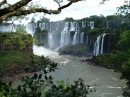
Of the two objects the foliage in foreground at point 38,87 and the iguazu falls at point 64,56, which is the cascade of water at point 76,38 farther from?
the foliage in foreground at point 38,87

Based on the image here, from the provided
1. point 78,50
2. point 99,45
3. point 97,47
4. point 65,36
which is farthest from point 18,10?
point 65,36

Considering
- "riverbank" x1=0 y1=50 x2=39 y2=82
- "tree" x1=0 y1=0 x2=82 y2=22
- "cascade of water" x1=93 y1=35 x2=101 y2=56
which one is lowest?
"riverbank" x1=0 y1=50 x2=39 y2=82

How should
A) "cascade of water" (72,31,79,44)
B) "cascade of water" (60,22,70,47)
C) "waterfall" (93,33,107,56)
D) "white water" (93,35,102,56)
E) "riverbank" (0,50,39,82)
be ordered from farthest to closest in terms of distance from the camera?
"cascade of water" (60,22,70,47)
"cascade of water" (72,31,79,44)
"white water" (93,35,102,56)
"waterfall" (93,33,107,56)
"riverbank" (0,50,39,82)

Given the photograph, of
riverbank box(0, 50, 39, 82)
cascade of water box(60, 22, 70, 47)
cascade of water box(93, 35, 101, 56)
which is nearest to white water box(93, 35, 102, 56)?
cascade of water box(93, 35, 101, 56)

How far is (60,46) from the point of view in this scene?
88188mm

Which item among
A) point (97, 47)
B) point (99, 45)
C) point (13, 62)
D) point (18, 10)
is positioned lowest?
point (13, 62)

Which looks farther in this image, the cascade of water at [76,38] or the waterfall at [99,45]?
the cascade of water at [76,38]

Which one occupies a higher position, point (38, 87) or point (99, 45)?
point (38, 87)

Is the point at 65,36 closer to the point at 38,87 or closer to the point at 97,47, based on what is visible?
the point at 97,47

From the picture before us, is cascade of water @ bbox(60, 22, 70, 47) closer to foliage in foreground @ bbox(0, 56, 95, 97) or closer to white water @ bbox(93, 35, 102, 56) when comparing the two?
white water @ bbox(93, 35, 102, 56)

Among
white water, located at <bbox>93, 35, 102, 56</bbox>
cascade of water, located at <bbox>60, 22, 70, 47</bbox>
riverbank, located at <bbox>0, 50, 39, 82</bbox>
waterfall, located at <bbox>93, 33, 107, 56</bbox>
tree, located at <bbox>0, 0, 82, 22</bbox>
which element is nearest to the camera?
tree, located at <bbox>0, 0, 82, 22</bbox>

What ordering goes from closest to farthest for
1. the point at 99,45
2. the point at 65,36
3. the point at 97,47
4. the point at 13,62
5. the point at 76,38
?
the point at 13,62 < the point at 99,45 < the point at 97,47 < the point at 76,38 < the point at 65,36

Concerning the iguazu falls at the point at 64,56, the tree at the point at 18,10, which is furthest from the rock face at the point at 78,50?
the tree at the point at 18,10

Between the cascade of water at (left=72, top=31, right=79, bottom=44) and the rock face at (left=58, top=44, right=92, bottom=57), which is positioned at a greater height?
the cascade of water at (left=72, top=31, right=79, bottom=44)
